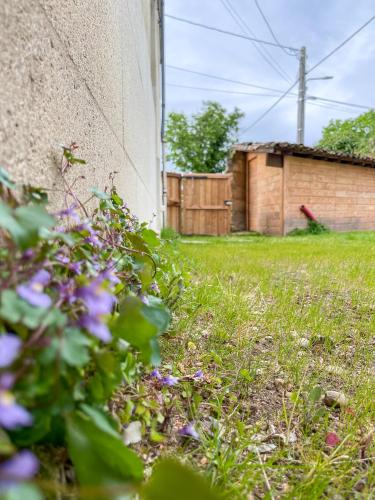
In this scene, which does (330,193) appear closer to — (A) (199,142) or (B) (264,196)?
(B) (264,196)

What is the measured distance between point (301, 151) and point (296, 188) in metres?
0.90

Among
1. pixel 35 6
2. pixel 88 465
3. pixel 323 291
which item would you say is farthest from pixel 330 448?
pixel 323 291

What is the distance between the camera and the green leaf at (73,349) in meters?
0.29

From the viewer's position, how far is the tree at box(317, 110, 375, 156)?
24258 mm

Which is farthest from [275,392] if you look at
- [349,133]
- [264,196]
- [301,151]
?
[349,133]

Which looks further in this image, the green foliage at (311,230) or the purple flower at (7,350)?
the green foliage at (311,230)

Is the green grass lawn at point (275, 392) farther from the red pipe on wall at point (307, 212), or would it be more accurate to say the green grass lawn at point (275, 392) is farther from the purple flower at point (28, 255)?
the red pipe on wall at point (307, 212)

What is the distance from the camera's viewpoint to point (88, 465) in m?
0.30

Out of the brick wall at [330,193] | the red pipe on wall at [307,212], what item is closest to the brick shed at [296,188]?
the brick wall at [330,193]

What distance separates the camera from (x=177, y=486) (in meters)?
0.21

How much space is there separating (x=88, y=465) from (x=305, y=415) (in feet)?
2.04

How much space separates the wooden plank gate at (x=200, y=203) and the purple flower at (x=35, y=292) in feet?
30.6

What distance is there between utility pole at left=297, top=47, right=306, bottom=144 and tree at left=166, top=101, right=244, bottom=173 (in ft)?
23.0

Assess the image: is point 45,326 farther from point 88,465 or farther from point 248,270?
point 248,270
